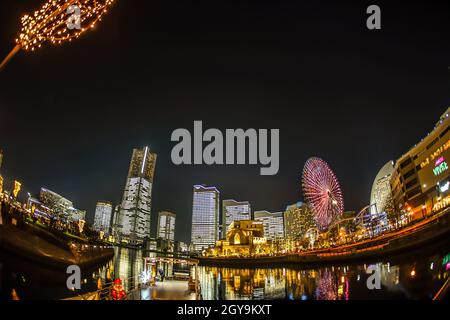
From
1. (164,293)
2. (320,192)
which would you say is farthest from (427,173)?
(164,293)

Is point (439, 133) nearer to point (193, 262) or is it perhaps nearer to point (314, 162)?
point (314, 162)

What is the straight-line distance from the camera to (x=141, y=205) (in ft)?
653

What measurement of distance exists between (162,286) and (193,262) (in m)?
3.01

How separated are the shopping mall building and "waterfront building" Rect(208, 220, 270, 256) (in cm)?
5248

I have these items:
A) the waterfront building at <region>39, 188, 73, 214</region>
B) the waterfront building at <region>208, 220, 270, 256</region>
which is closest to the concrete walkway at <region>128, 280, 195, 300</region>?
the waterfront building at <region>208, 220, 270, 256</region>

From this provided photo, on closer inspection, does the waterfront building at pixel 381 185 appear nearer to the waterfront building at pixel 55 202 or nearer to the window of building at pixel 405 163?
the window of building at pixel 405 163

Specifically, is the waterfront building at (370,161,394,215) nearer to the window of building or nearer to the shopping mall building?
the shopping mall building

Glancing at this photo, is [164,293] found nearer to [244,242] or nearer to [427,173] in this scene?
[427,173]

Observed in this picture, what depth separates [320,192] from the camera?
2141 inches

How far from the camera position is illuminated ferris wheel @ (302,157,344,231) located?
53.9 m

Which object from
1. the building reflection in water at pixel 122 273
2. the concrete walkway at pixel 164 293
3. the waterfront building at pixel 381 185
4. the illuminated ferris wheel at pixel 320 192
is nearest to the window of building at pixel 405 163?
the illuminated ferris wheel at pixel 320 192

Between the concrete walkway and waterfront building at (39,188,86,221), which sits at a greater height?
waterfront building at (39,188,86,221)

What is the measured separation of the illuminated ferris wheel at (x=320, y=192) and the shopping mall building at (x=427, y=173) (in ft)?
46.1
